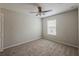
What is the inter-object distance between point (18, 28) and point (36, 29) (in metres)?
2.11

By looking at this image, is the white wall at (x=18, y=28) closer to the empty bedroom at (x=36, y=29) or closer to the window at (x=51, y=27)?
the empty bedroom at (x=36, y=29)

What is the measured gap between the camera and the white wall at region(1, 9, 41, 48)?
11.7 ft

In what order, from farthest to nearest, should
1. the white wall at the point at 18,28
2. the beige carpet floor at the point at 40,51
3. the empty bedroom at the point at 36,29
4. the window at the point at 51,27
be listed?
the window at the point at 51,27
the white wall at the point at 18,28
the empty bedroom at the point at 36,29
the beige carpet floor at the point at 40,51

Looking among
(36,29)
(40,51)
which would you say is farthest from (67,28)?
(36,29)

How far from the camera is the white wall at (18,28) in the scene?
3570mm

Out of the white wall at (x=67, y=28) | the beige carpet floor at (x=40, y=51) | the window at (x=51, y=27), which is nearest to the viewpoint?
the beige carpet floor at (x=40, y=51)

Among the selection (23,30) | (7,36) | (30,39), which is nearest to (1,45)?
(7,36)

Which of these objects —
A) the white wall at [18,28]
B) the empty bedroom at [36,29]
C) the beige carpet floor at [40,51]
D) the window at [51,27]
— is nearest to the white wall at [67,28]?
the empty bedroom at [36,29]

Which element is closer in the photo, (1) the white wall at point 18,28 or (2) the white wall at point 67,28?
(1) the white wall at point 18,28

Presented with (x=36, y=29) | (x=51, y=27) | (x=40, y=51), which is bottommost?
(x=40, y=51)

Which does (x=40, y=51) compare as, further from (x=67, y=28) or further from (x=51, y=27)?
(x=51, y=27)

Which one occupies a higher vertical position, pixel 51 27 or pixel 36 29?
pixel 51 27

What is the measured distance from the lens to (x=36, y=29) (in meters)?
6.03

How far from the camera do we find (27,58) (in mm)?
1077
